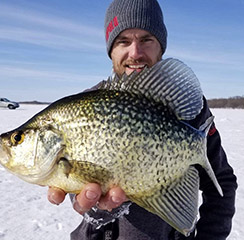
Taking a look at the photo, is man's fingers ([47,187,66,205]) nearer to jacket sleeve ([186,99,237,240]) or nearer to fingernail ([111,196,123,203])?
fingernail ([111,196,123,203])

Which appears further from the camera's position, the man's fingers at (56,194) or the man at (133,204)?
the man at (133,204)

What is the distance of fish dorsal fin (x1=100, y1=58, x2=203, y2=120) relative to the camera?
1636mm

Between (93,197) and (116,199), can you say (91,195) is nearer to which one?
(93,197)

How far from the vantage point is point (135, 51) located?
7.94ft

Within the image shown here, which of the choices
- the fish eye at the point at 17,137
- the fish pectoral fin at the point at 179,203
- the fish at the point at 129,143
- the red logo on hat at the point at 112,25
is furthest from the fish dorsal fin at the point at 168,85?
the red logo on hat at the point at 112,25

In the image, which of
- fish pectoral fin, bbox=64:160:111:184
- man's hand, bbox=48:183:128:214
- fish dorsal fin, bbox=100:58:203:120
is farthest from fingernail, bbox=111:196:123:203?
fish dorsal fin, bbox=100:58:203:120

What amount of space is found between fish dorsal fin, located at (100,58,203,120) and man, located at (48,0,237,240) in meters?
0.52

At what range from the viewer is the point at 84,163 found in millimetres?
1484

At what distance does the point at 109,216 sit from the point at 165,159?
2.38ft

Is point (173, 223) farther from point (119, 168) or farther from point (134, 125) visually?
point (134, 125)

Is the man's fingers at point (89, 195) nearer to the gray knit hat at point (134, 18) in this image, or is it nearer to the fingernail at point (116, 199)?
the fingernail at point (116, 199)

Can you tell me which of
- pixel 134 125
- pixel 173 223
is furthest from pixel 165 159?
pixel 173 223

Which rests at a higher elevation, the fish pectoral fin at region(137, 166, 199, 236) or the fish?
the fish

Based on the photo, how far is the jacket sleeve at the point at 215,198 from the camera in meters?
2.33
